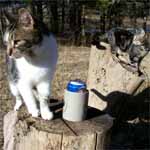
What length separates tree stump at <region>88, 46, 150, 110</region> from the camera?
4199mm

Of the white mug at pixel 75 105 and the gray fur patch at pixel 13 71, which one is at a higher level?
the gray fur patch at pixel 13 71

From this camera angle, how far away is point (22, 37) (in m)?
2.78

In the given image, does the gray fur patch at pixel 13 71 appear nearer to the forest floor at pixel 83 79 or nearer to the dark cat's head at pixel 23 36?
the dark cat's head at pixel 23 36

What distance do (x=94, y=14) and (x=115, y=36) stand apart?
4.27 metres

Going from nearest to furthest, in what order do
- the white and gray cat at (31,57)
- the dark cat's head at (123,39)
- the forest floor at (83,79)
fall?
the white and gray cat at (31,57), the forest floor at (83,79), the dark cat's head at (123,39)

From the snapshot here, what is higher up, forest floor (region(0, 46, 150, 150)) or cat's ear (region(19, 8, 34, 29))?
cat's ear (region(19, 8, 34, 29))

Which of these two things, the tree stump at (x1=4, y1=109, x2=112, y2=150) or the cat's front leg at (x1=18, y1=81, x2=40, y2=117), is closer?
the tree stump at (x1=4, y1=109, x2=112, y2=150)

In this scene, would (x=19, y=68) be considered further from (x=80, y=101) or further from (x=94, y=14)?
(x=94, y=14)

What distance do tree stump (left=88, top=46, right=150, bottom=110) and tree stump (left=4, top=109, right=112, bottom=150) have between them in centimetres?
131

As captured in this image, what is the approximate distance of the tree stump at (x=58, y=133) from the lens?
2633 mm

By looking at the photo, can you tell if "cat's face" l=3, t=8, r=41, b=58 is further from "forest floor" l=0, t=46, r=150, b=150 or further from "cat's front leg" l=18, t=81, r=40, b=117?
"forest floor" l=0, t=46, r=150, b=150

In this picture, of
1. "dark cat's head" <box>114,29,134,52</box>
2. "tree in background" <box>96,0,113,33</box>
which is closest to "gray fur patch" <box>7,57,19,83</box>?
"dark cat's head" <box>114,29,134,52</box>

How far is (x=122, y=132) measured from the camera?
14.2 ft

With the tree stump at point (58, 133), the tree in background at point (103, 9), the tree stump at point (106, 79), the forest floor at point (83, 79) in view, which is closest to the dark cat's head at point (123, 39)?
the tree stump at point (106, 79)
